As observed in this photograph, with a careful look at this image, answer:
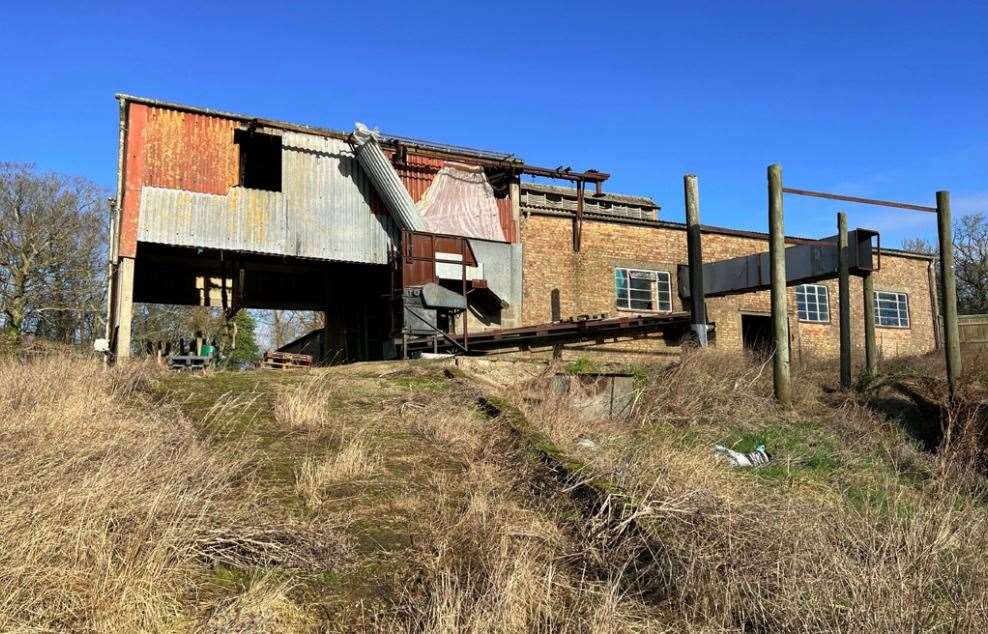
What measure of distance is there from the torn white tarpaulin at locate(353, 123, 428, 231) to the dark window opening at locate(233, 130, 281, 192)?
2.01m

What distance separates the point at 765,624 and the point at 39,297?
108 feet

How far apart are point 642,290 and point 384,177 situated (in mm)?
8480

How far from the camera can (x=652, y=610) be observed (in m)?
3.62

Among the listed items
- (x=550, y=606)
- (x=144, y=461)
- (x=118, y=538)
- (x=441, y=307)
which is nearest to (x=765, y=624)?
(x=550, y=606)

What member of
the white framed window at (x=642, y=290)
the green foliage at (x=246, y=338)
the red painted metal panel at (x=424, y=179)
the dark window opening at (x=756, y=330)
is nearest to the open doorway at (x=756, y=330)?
the dark window opening at (x=756, y=330)

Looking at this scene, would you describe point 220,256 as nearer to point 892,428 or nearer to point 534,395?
point 534,395

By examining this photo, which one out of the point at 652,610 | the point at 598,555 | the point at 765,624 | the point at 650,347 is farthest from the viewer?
the point at 650,347

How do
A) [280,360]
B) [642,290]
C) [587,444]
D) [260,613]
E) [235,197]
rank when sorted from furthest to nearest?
Answer: [642,290], [235,197], [280,360], [587,444], [260,613]

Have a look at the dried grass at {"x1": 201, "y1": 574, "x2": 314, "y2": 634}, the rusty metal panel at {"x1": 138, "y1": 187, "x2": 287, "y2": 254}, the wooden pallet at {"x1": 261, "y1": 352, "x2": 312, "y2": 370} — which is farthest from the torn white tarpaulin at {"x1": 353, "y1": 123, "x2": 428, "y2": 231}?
the dried grass at {"x1": 201, "y1": 574, "x2": 314, "y2": 634}

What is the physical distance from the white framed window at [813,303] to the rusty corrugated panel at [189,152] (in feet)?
58.8

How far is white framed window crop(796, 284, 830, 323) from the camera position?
22984 millimetres

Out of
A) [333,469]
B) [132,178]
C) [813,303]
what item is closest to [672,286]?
[813,303]

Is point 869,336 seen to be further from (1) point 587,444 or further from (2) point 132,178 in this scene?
(2) point 132,178

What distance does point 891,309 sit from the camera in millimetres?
24375
